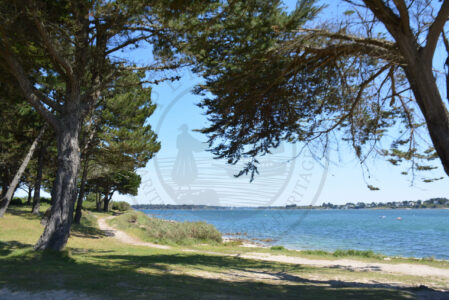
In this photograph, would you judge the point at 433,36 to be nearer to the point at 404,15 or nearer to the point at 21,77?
the point at 404,15

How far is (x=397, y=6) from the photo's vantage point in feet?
16.6

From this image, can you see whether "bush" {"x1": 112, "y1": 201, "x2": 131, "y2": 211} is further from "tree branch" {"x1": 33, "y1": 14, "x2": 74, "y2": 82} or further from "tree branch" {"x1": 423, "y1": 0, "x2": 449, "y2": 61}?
"tree branch" {"x1": 423, "y1": 0, "x2": 449, "y2": 61}

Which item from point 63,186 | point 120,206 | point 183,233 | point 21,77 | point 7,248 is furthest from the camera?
point 120,206

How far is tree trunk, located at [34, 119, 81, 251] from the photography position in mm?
7969

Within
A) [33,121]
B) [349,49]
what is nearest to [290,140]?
[349,49]

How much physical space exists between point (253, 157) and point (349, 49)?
10.8ft

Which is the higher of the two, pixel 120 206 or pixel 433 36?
pixel 433 36

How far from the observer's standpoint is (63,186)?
8305mm

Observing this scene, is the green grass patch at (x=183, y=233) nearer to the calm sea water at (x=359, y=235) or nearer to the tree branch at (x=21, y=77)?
the calm sea water at (x=359, y=235)

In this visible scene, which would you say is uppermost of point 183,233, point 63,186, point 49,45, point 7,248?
point 49,45

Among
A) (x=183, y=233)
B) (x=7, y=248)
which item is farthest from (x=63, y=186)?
(x=183, y=233)

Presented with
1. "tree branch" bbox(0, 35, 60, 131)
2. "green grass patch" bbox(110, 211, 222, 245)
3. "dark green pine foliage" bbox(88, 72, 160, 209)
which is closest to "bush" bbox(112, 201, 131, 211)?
"green grass patch" bbox(110, 211, 222, 245)

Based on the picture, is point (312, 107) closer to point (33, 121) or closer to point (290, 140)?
point (290, 140)

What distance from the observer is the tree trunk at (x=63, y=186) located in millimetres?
7969
